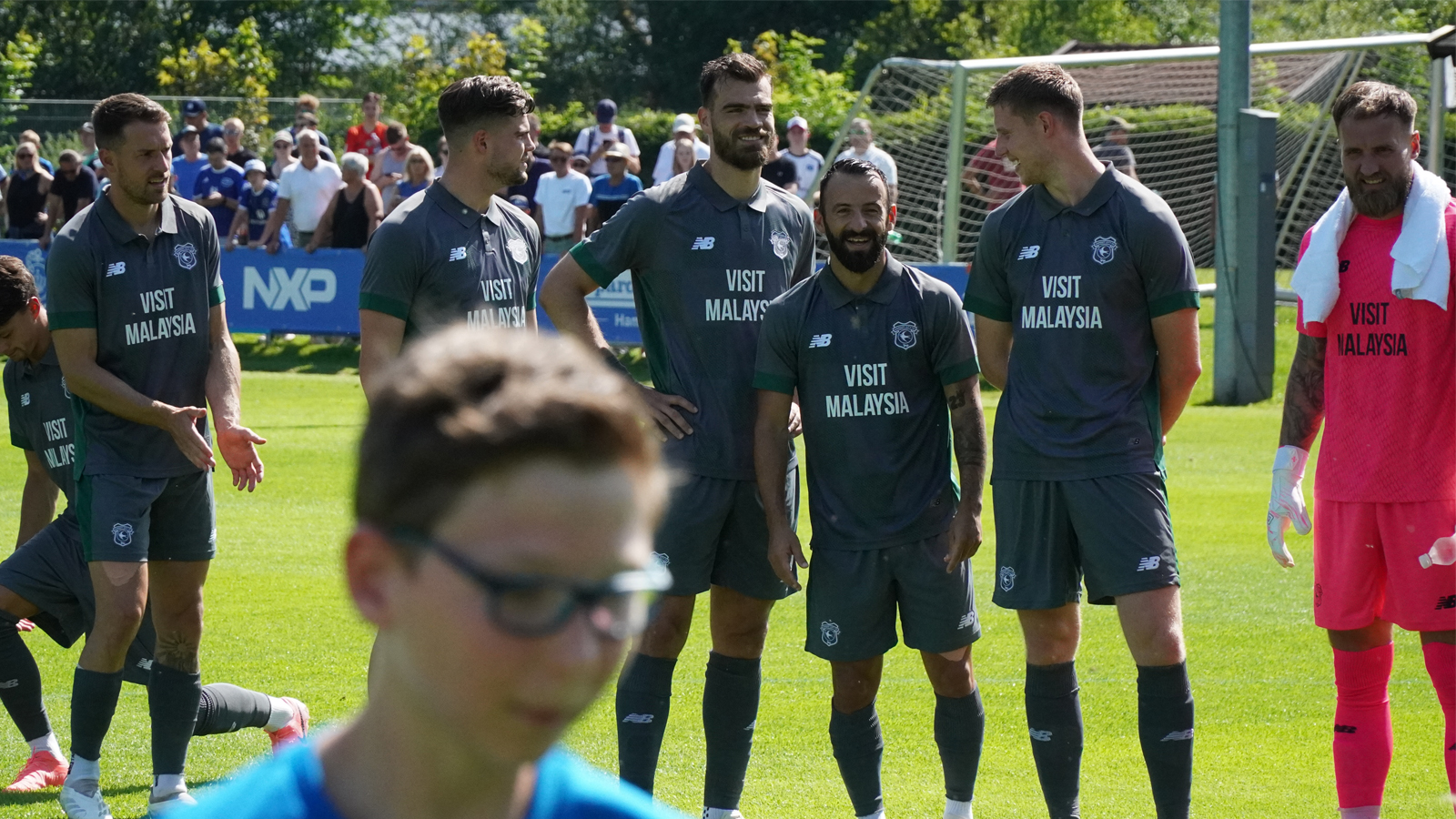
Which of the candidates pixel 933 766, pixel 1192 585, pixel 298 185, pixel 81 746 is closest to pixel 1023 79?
pixel 933 766

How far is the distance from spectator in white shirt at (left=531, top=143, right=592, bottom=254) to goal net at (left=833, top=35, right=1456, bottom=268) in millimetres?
3191

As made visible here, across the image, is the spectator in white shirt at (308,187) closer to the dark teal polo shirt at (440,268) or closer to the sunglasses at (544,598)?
the dark teal polo shirt at (440,268)

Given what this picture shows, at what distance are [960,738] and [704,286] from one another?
1.79 m

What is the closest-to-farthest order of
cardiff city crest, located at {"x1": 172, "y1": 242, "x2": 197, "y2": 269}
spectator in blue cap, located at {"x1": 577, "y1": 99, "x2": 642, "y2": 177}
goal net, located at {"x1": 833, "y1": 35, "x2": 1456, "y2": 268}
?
cardiff city crest, located at {"x1": 172, "y1": 242, "x2": 197, "y2": 269} → goal net, located at {"x1": 833, "y1": 35, "x2": 1456, "y2": 268} → spectator in blue cap, located at {"x1": 577, "y1": 99, "x2": 642, "y2": 177}

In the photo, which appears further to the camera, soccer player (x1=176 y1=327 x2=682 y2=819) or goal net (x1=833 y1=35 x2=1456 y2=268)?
goal net (x1=833 y1=35 x2=1456 y2=268)

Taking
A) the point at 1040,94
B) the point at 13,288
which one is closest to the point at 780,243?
the point at 1040,94

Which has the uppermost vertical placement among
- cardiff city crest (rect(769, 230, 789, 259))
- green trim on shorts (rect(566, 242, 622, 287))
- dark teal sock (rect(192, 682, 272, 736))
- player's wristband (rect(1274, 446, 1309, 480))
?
cardiff city crest (rect(769, 230, 789, 259))

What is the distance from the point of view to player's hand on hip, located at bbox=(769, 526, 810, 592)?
536 cm

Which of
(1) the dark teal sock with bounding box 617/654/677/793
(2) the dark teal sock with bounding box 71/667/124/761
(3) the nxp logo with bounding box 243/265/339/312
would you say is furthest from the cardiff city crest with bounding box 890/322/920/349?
(3) the nxp logo with bounding box 243/265/339/312

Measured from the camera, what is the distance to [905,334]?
540cm

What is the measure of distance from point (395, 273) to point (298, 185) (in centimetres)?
1524

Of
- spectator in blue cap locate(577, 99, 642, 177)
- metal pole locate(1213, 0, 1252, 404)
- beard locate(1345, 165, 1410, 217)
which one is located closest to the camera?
beard locate(1345, 165, 1410, 217)

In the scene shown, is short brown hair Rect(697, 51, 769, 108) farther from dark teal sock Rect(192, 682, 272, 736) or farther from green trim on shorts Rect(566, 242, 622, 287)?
dark teal sock Rect(192, 682, 272, 736)

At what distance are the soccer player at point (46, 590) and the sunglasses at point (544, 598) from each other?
4832mm
